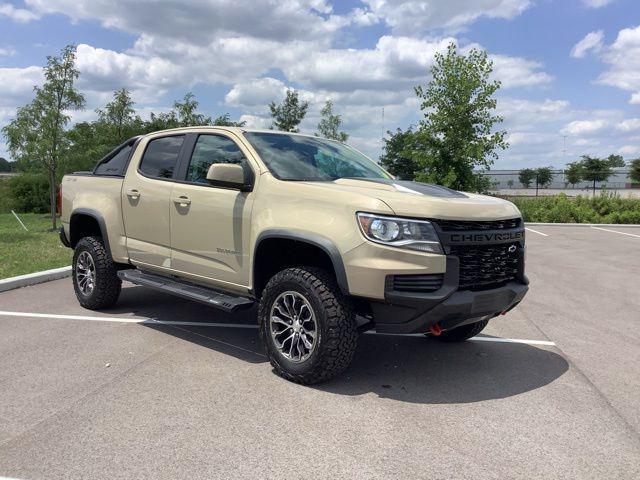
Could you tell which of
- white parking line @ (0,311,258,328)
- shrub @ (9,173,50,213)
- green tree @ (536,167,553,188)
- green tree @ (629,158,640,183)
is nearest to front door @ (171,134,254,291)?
white parking line @ (0,311,258,328)

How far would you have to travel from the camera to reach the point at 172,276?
5320 millimetres

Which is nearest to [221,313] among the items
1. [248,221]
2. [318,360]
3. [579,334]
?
[248,221]

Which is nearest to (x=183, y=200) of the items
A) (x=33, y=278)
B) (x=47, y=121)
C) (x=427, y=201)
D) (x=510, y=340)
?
(x=427, y=201)

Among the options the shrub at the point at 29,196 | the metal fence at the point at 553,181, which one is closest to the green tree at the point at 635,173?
the metal fence at the point at 553,181

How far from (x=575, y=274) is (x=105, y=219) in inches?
301

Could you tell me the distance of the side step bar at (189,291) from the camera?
4441mm

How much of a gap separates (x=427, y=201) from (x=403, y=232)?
27 cm

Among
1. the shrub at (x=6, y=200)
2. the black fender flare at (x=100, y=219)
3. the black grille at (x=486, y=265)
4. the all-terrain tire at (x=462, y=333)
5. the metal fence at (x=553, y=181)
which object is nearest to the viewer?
the black grille at (x=486, y=265)

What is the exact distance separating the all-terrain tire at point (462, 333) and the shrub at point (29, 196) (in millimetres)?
26825

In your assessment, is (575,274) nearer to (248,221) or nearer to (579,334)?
(579,334)

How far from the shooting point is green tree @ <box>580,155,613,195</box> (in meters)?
49.5

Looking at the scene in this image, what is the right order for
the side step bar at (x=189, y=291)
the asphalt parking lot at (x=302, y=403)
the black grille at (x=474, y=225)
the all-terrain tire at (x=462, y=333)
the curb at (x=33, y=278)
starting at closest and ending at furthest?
the asphalt parking lot at (x=302, y=403) < the black grille at (x=474, y=225) < the side step bar at (x=189, y=291) < the all-terrain tire at (x=462, y=333) < the curb at (x=33, y=278)

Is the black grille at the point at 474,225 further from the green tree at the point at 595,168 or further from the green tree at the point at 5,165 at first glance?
the green tree at the point at 595,168

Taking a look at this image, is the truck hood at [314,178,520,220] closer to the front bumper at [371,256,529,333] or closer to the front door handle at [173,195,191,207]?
the front bumper at [371,256,529,333]
